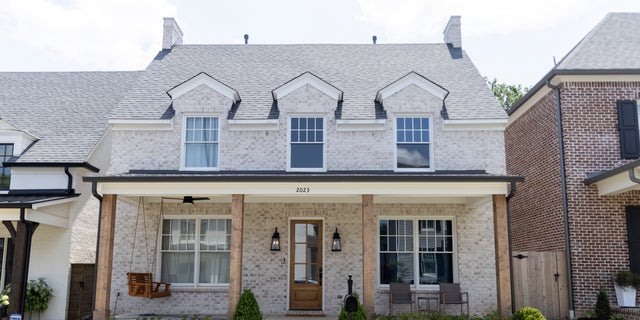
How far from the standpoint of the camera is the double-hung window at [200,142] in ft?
47.3

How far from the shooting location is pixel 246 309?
36.1ft

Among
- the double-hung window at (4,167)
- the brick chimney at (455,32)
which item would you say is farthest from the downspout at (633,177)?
the double-hung window at (4,167)

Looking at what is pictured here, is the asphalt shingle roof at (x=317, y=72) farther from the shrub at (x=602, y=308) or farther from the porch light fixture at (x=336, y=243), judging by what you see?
the shrub at (x=602, y=308)

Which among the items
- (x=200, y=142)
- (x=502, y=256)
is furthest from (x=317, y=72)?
(x=502, y=256)

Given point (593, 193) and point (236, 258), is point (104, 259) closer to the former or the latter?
point (236, 258)

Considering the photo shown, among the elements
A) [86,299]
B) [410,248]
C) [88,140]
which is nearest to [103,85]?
[88,140]

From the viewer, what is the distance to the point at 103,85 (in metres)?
18.4

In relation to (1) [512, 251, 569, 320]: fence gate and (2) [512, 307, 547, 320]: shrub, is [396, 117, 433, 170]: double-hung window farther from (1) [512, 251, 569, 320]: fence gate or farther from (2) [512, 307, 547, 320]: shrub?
(2) [512, 307, 547, 320]: shrub

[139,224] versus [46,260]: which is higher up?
[139,224]

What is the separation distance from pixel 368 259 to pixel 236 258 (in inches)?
108

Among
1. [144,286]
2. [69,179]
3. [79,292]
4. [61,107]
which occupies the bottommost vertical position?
[79,292]

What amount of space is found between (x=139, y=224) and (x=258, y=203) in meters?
3.11

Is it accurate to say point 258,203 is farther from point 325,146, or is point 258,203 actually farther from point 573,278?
point 573,278

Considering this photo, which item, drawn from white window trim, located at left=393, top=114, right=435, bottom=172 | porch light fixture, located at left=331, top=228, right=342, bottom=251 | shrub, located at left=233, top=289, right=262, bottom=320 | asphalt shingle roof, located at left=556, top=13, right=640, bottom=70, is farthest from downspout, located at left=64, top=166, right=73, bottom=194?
asphalt shingle roof, located at left=556, top=13, right=640, bottom=70
